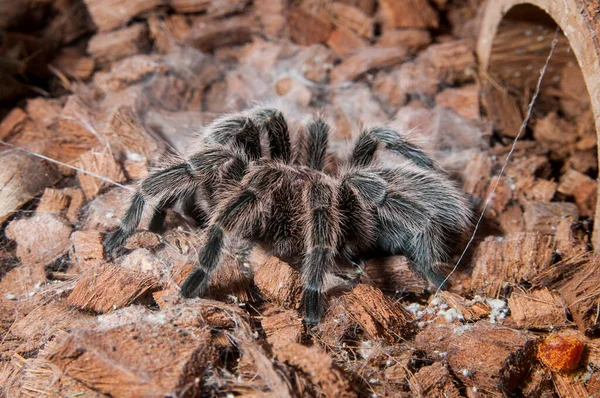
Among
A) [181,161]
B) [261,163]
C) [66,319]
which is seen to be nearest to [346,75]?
[261,163]

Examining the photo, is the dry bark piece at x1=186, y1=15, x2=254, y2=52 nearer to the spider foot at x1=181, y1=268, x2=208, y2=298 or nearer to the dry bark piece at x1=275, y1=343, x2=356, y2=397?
the spider foot at x1=181, y1=268, x2=208, y2=298

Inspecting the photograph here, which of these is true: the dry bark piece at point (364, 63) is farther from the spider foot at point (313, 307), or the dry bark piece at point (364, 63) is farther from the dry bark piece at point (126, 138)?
the spider foot at point (313, 307)

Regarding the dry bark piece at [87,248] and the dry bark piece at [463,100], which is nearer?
the dry bark piece at [87,248]

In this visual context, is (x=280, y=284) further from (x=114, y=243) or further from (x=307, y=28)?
(x=307, y=28)

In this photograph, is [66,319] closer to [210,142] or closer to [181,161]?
[181,161]

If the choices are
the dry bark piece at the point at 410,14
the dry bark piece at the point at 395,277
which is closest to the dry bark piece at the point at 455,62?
the dry bark piece at the point at 410,14

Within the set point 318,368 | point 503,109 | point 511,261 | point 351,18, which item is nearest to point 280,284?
point 318,368
